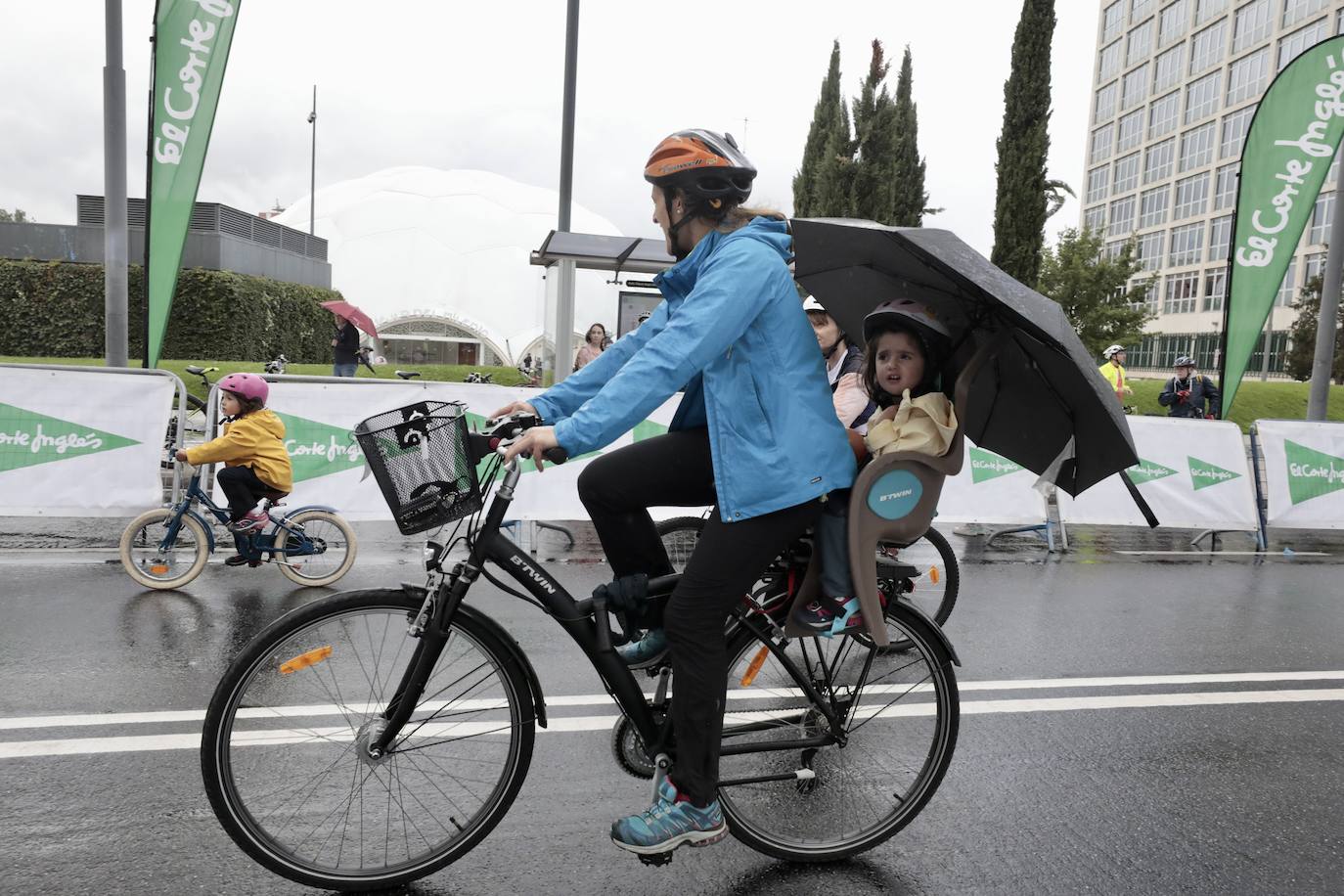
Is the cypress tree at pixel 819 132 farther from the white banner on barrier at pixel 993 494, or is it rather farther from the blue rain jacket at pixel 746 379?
the blue rain jacket at pixel 746 379

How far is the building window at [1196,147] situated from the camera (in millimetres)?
66812

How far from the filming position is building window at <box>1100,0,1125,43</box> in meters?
78.3

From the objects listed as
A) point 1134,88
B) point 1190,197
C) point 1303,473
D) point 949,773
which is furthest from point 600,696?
point 1134,88

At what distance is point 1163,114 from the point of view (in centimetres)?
7300

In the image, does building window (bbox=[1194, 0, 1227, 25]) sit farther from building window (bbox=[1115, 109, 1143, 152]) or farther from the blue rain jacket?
the blue rain jacket

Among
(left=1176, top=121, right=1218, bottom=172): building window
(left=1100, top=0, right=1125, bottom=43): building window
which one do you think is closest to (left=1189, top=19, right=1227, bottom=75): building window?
(left=1176, top=121, right=1218, bottom=172): building window

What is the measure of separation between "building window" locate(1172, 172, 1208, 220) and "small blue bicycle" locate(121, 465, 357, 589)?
240 ft

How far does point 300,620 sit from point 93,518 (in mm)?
7039

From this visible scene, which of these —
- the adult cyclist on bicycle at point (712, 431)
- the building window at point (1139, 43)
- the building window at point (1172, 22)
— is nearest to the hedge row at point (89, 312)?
the adult cyclist on bicycle at point (712, 431)

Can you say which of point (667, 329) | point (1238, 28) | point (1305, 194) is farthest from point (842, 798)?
point (1238, 28)

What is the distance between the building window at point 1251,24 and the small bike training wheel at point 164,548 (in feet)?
237

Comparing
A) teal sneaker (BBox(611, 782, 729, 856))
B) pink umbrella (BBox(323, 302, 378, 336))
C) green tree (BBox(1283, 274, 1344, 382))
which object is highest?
green tree (BBox(1283, 274, 1344, 382))

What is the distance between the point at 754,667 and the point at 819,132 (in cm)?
3995

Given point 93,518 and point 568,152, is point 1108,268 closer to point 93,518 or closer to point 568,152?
point 568,152
